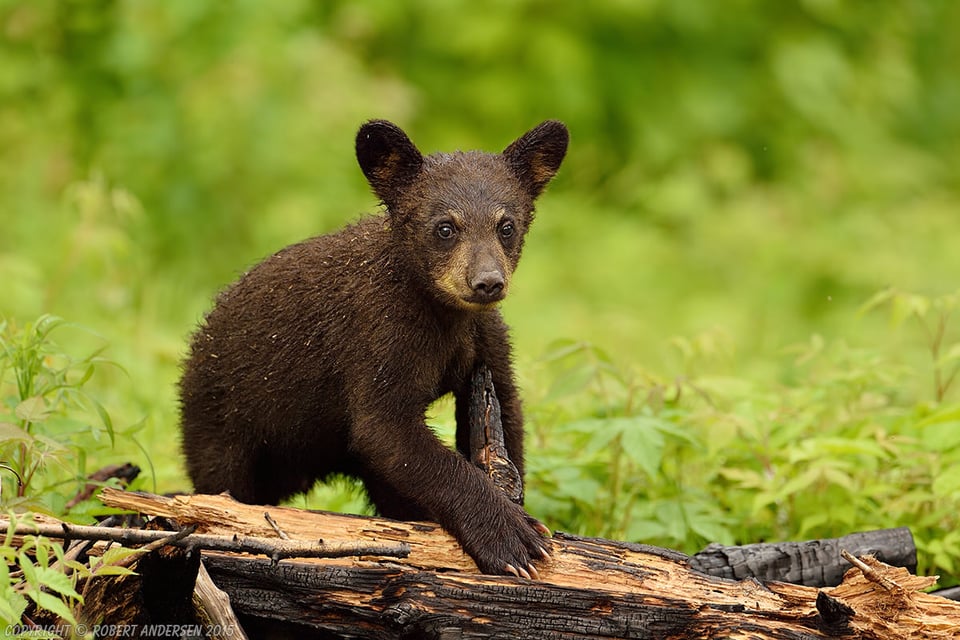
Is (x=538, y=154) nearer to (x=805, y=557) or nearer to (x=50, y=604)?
(x=805, y=557)

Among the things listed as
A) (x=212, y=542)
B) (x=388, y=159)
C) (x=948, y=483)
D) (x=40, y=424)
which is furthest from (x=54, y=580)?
(x=948, y=483)

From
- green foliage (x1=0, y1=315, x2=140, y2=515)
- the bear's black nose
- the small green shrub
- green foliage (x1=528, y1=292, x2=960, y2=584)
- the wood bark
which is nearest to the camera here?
the small green shrub

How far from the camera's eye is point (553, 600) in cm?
363

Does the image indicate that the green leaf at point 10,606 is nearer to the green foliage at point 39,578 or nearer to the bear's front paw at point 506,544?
the green foliage at point 39,578

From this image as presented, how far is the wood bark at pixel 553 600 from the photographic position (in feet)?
11.9

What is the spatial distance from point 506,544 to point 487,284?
84 centimetres

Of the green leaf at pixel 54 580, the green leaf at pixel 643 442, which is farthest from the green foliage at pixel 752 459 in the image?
the green leaf at pixel 54 580

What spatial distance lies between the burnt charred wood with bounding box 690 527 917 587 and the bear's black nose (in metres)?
1.06

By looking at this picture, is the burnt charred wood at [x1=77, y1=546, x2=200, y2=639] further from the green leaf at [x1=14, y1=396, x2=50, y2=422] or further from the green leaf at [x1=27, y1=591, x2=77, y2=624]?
the green leaf at [x1=14, y1=396, x2=50, y2=422]

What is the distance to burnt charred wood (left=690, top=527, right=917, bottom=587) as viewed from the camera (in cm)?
404

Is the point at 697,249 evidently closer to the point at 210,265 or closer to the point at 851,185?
the point at 851,185

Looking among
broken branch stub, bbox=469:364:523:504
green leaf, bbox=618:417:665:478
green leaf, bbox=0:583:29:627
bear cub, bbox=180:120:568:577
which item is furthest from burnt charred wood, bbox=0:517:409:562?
green leaf, bbox=618:417:665:478

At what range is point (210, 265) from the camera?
8992 millimetres

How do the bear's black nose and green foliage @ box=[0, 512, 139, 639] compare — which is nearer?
green foliage @ box=[0, 512, 139, 639]
